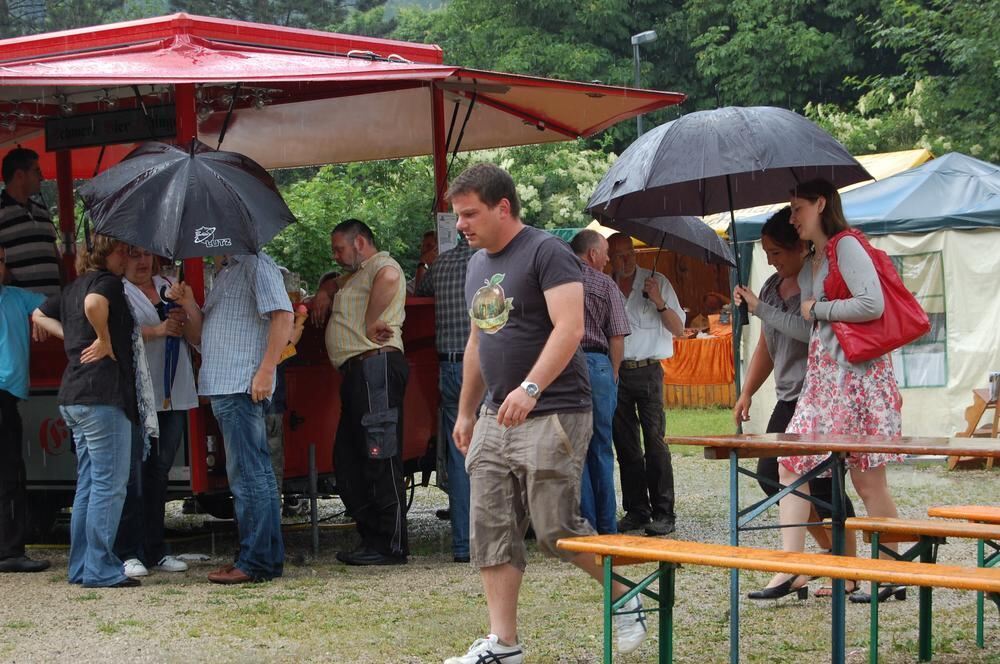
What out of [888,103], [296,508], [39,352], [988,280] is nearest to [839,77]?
[888,103]

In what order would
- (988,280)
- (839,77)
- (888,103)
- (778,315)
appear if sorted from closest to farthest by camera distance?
(778,315), (988,280), (888,103), (839,77)

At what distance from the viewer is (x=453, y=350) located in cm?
833

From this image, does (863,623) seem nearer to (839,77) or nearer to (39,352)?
(39,352)

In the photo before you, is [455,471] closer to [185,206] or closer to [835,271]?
[185,206]

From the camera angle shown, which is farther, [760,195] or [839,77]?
[839,77]

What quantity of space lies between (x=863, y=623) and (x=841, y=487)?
0.86m

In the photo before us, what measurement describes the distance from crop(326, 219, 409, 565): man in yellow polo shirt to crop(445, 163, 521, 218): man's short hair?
2.87 m

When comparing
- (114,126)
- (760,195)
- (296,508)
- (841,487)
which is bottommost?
(296,508)

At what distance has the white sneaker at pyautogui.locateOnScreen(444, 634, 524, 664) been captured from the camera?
5.25 meters

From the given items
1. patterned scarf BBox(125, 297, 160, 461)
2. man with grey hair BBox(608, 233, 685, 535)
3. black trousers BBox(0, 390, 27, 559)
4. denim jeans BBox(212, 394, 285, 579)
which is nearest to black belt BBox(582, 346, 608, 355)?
man with grey hair BBox(608, 233, 685, 535)

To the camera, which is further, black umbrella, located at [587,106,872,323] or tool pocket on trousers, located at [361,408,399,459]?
tool pocket on trousers, located at [361,408,399,459]

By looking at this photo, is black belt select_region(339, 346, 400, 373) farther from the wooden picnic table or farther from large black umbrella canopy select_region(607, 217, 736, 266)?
the wooden picnic table

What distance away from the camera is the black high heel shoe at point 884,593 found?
22.2ft

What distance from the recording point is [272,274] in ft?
24.7
